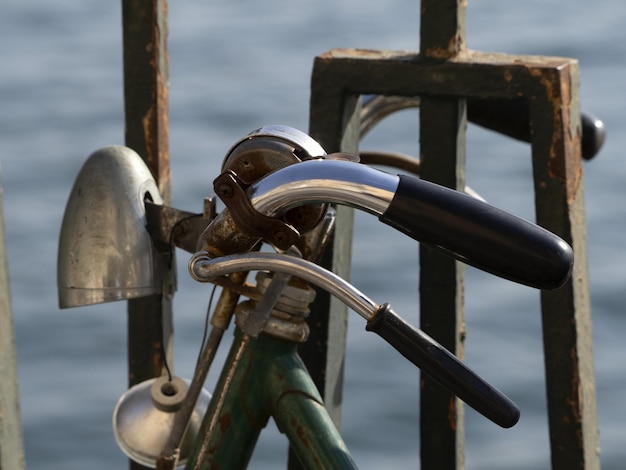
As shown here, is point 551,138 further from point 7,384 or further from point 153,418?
point 7,384

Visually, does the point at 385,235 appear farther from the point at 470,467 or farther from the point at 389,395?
the point at 470,467

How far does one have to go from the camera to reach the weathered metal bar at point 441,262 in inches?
70.2

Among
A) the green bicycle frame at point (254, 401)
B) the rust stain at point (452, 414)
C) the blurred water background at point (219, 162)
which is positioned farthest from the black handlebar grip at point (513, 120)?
the blurred water background at point (219, 162)

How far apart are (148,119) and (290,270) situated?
2.23ft

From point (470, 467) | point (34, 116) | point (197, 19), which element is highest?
point (197, 19)

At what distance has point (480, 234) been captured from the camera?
1.13 m

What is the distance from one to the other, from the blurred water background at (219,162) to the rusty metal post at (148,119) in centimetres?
147

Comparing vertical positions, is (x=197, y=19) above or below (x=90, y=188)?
above

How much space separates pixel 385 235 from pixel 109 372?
846mm

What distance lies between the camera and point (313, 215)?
1.31m

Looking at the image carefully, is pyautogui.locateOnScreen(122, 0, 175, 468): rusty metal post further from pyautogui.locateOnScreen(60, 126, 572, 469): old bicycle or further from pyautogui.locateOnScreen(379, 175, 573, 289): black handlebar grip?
pyautogui.locateOnScreen(379, 175, 573, 289): black handlebar grip

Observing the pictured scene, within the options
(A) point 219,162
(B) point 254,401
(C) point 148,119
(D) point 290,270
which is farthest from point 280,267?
(A) point 219,162

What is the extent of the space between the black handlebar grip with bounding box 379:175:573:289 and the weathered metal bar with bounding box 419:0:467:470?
0.65 meters

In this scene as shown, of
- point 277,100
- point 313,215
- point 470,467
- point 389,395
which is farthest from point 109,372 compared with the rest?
point 313,215
